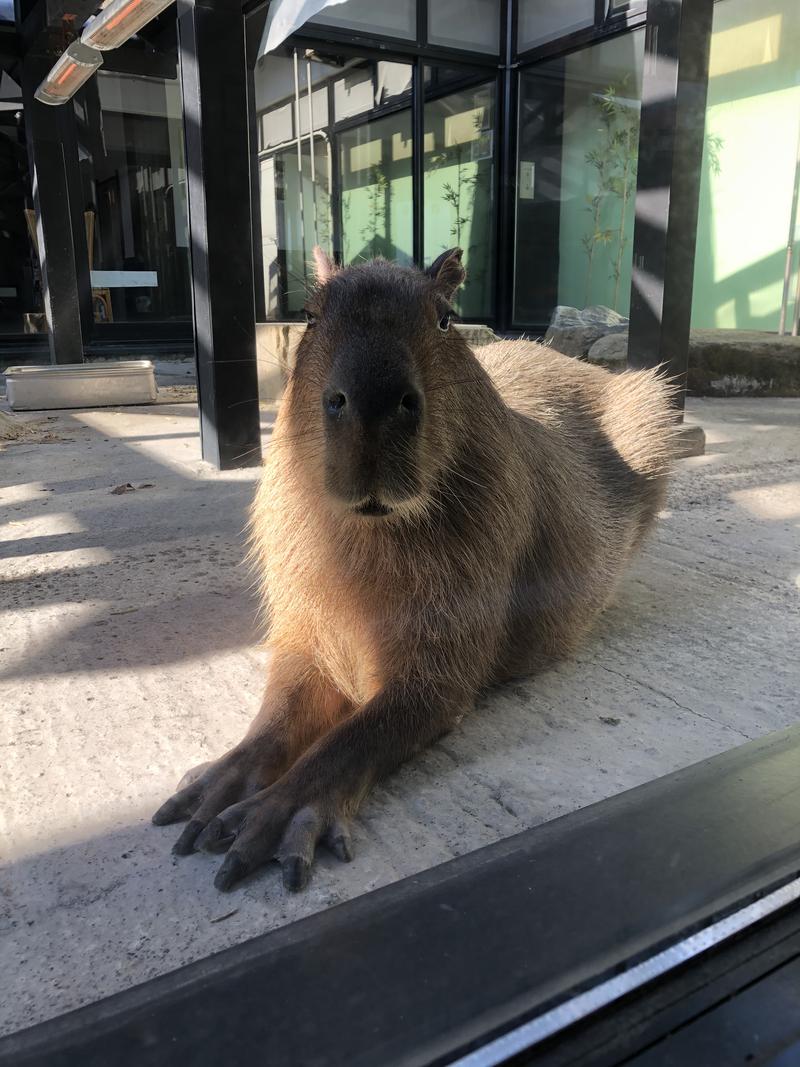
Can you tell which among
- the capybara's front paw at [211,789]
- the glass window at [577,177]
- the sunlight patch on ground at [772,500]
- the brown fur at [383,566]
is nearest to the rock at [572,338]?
the glass window at [577,177]

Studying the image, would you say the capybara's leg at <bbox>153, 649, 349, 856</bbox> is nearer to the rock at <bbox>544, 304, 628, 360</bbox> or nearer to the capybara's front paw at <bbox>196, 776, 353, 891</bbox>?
the capybara's front paw at <bbox>196, 776, 353, 891</bbox>

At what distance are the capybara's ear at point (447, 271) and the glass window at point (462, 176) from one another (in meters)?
0.11

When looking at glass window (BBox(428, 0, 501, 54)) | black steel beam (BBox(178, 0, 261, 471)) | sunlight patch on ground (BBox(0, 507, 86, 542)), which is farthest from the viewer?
black steel beam (BBox(178, 0, 261, 471))

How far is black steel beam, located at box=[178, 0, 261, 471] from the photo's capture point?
3686 mm

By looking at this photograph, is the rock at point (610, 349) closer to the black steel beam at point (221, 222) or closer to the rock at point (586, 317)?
the rock at point (586, 317)

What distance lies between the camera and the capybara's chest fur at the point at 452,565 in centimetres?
165

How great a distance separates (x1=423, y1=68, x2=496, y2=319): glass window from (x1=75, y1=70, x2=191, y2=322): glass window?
18.3 feet

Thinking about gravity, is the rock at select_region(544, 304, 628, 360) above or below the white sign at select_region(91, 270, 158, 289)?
below

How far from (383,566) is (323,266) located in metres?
0.68

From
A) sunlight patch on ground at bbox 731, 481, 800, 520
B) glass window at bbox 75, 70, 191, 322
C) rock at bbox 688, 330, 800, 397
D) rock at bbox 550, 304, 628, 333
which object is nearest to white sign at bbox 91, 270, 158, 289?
glass window at bbox 75, 70, 191, 322

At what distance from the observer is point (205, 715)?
5.59 feet

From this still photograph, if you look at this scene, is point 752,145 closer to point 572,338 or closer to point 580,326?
point 572,338

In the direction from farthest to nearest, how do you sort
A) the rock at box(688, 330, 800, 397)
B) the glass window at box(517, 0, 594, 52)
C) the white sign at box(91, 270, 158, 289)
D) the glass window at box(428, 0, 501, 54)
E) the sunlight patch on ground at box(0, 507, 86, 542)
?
1. the white sign at box(91, 270, 158, 289)
2. the rock at box(688, 330, 800, 397)
3. the sunlight patch on ground at box(0, 507, 86, 542)
4. the glass window at box(517, 0, 594, 52)
5. the glass window at box(428, 0, 501, 54)

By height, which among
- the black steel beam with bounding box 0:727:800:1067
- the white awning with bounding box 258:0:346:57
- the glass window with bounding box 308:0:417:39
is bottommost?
the black steel beam with bounding box 0:727:800:1067
